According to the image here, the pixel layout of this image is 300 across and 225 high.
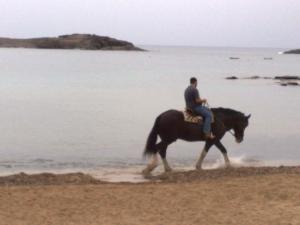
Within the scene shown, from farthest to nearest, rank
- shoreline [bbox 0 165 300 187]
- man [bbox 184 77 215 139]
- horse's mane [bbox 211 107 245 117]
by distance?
horse's mane [bbox 211 107 245 117] < man [bbox 184 77 215 139] < shoreline [bbox 0 165 300 187]

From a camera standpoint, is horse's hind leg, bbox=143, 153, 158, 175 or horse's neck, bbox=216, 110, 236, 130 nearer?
A: horse's hind leg, bbox=143, 153, 158, 175

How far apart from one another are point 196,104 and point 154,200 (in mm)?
4804

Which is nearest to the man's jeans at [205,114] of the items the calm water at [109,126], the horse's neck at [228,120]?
the horse's neck at [228,120]

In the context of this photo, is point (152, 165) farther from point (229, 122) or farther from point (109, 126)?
point (109, 126)

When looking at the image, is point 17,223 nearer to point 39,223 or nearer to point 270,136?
point 39,223

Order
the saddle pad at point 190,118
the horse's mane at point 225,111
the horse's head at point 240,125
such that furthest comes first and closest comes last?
the horse's head at point 240,125 < the horse's mane at point 225,111 < the saddle pad at point 190,118

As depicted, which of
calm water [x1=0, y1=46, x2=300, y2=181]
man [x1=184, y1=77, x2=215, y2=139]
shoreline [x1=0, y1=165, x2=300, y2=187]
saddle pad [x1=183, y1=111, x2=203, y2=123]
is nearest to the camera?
shoreline [x1=0, y1=165, x2=300, y2=187]

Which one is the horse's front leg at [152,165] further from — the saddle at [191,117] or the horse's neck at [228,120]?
the horse's neck at [228,120]

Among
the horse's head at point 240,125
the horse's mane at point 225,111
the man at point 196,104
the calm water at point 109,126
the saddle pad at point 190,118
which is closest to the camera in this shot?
the man at point 196,104

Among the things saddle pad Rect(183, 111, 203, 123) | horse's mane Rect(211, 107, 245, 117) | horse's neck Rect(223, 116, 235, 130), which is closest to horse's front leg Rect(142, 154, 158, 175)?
saddle pad Rect(183, 111, 203, 123)

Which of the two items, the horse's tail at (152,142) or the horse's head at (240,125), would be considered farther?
the horse's head at (240,125)

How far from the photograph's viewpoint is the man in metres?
16.0

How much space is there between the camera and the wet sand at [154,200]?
10383mm

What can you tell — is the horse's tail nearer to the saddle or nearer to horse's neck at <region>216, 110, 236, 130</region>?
the saddle
